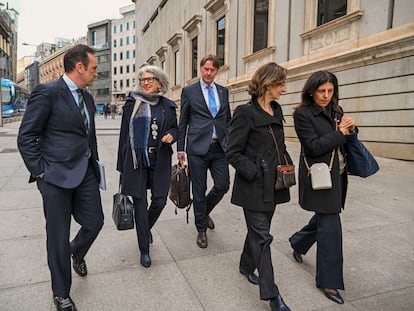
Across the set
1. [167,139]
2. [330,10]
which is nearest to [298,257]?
[167,139]

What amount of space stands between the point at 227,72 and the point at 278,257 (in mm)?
16666

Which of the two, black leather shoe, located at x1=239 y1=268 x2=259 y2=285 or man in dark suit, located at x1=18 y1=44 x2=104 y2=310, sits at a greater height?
man in dark suit, located at x1=18 y1=44 x2=104 y2=310

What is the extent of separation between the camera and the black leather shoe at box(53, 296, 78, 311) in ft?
8.12

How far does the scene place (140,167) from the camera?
334 cm

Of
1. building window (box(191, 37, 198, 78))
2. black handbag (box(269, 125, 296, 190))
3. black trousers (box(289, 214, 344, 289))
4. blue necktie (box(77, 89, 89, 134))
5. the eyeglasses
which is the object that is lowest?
black trousers (box(289, 214, 344, 289))

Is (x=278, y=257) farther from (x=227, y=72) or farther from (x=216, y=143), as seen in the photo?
(x=227, y=72)

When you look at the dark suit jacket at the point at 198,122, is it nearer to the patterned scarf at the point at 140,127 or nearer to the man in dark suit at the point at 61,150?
the patterned scarf at the point at 140,127

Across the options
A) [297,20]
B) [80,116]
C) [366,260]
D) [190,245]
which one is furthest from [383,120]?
[80,116]

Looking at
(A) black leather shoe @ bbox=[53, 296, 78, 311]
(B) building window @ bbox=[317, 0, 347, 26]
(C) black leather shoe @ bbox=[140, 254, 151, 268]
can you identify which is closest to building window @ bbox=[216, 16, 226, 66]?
(B) building window @ bbox=[317, 0, 347, 26]

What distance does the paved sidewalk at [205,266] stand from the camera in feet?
8.82

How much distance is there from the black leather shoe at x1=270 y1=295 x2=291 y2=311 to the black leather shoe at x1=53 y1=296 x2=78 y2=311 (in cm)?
143

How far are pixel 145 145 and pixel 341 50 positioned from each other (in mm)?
9704

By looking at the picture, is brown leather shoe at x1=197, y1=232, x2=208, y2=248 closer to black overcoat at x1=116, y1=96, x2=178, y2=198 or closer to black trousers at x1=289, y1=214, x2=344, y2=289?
black overcoat at x1=116, y1=96, x2=178, y2=198

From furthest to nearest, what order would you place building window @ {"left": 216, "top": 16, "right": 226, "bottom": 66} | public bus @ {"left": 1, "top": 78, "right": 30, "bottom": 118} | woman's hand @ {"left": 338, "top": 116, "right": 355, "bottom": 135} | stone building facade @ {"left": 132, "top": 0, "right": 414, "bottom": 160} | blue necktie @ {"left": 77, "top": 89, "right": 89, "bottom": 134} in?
public bus @ {"left": 1, "top": 78, "right": 30, "bottom": 118}
building window @ {"left": 216, "top": 16, "right": 226, "bottom": 66}
stone building facade @ {"left": 132, "top": 0, "right": 414, "bottom": 160}
woman's hand @ {"left": 338, "top": 116, "right": 355, "bottom": 135}
blue necktie @ {"left": 77, "top": 89, "right": 89, "bottom": 134}
